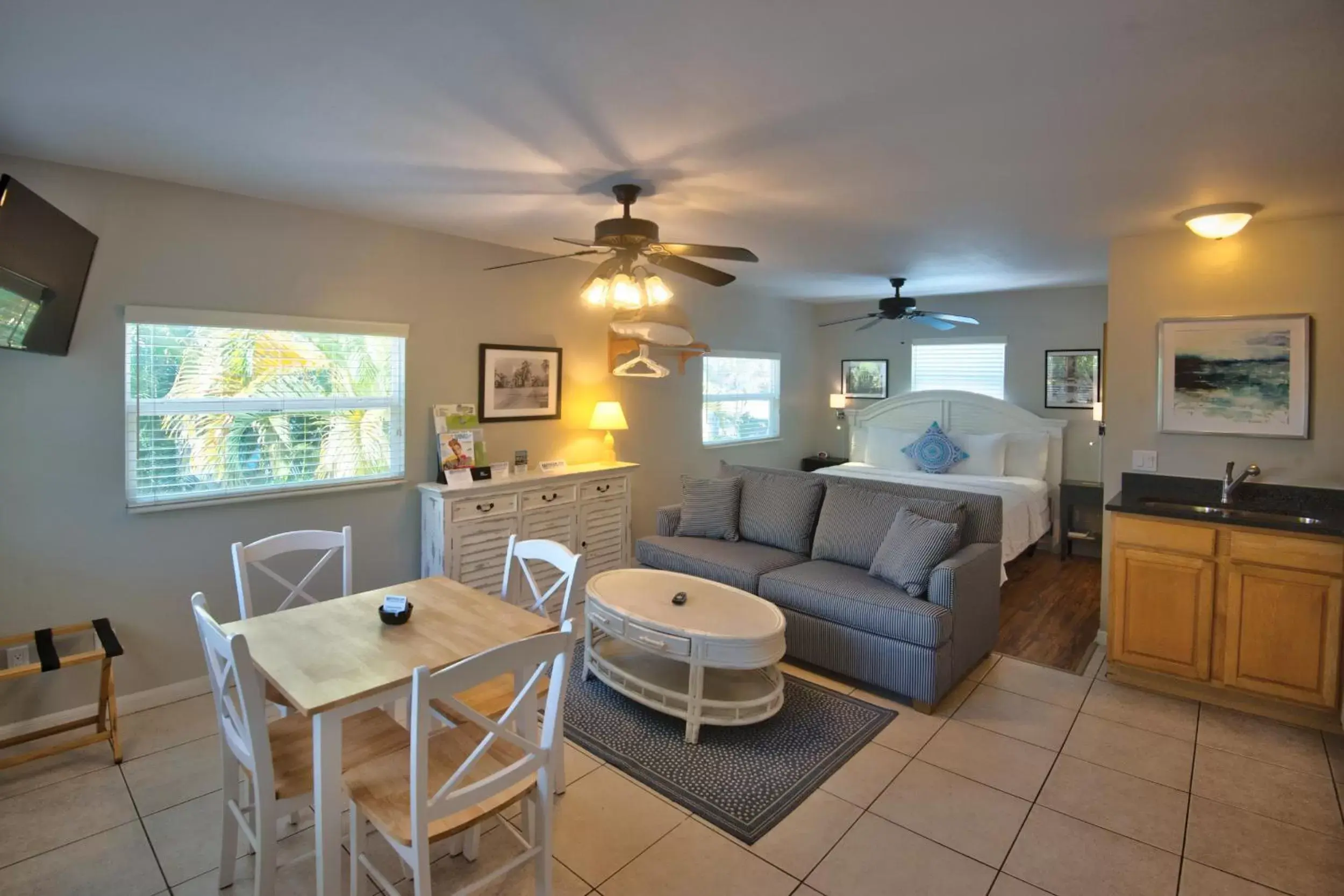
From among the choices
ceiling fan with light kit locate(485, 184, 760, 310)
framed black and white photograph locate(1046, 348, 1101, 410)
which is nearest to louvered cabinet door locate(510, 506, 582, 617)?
ceiling fan with light kit locate(485, 184, 760, 310)

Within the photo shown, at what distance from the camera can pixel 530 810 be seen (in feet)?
6.81

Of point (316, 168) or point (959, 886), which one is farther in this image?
point (316, 168)

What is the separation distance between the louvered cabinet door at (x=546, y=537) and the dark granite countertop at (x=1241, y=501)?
10.3 feet

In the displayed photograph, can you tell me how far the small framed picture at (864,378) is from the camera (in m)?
7.29

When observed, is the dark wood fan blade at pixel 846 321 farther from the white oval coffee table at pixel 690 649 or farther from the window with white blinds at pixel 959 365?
the white oval coffee table at pixel 690 649

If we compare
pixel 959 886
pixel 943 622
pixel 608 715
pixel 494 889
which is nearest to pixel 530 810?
pixel 494 889

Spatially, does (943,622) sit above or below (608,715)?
above

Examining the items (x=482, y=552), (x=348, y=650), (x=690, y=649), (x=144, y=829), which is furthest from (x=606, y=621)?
(x=144, y=829)

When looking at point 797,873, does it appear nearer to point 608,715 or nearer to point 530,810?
point 530,810

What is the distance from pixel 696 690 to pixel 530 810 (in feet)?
3.20

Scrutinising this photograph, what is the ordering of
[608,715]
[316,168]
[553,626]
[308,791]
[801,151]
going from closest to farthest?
[308,791]
[553,626]
[801,151]
[316,168]
[608,715]

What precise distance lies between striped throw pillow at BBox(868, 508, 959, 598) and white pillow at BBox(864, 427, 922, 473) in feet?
10.3

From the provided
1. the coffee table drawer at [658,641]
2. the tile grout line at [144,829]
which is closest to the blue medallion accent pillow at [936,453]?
the coffee table drawer at [658,641]

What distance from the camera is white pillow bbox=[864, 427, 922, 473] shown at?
21.8 feet
